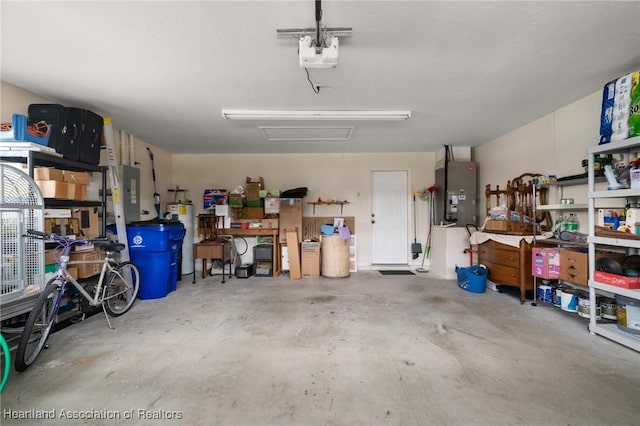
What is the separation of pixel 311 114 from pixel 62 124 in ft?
8.71

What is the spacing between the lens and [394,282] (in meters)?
4.33

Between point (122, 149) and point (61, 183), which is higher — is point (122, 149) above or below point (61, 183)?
above

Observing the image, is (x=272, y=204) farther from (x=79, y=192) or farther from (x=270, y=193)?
(x=79, y=192)

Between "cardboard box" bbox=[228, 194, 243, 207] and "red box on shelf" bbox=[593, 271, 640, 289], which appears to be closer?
"red box on shelf" bbox=[593, 271, 640, 289]

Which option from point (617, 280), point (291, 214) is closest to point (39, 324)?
point (291, 214)

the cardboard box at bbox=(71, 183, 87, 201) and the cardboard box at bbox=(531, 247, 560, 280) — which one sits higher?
the cardboard box at bbox=(71, 183, 87, 201)

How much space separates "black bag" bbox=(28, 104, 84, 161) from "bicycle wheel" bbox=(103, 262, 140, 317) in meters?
1.37

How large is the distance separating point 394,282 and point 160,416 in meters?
3.61

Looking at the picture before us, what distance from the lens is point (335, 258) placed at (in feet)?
15.1

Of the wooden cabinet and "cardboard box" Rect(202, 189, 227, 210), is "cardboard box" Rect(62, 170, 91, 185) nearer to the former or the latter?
"cardboard box" Rect(202, 189, 227, 210)

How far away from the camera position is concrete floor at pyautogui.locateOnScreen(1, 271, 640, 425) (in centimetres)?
151

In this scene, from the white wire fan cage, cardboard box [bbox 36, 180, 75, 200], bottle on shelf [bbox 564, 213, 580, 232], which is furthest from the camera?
bottle on shelf [bbox 564, 213, 580, 232]
